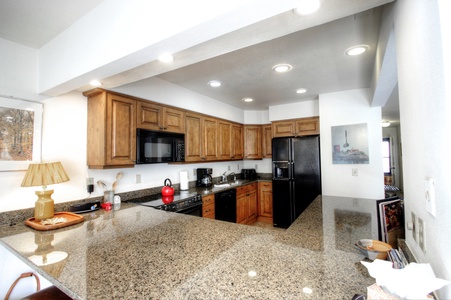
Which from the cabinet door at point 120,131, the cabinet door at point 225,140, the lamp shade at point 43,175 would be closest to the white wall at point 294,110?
the cabinet door at point 225,140

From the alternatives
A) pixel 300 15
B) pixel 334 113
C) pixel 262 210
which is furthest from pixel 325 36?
pixel 262 210

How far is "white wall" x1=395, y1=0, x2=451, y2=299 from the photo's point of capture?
59cm

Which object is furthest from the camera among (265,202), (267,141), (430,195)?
(267,141)

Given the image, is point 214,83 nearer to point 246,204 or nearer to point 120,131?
point 120,131

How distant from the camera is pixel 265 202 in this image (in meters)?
4.43

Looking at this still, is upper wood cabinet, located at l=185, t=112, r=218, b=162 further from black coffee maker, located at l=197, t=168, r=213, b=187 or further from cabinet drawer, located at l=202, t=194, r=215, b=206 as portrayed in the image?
cabinet drawer, located at l=202, t=194, r=215, b=206

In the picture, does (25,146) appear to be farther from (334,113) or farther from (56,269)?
(334,113)

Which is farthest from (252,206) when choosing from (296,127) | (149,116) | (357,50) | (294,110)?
(357,50)

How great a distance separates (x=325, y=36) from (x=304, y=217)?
1589 millimetres

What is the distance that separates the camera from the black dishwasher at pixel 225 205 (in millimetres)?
3261

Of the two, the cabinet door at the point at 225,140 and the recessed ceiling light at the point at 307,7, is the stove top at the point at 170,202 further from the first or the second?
the recessed ceiling light at the point at 307,7

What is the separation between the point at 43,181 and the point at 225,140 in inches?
110

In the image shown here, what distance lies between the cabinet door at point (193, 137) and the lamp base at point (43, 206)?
5.45ft

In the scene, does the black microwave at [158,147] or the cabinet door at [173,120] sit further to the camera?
the cabinet door at [173,120]
